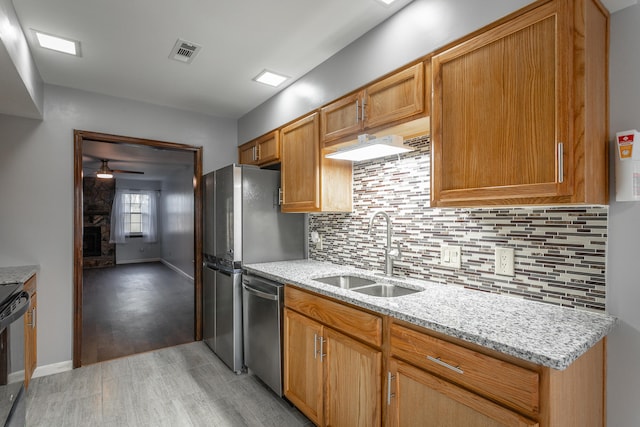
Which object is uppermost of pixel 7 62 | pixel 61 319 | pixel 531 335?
pixel 7 62

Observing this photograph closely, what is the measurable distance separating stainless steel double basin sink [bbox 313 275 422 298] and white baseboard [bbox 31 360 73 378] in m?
Answer: 2.41

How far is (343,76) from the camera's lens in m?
2.25

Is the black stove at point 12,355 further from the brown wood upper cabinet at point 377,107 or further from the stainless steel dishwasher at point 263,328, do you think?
the brown wood upper cabinet at point 377,107

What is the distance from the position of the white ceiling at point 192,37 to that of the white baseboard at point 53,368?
7.91 ft

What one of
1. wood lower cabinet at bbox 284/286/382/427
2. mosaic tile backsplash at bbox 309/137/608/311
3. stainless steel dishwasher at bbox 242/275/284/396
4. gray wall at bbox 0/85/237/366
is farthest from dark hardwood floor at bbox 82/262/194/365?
mosaic tile backsplash at bbox 309/137/608/311

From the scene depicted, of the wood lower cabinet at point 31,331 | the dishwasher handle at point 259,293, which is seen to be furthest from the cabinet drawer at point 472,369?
the wood lower cabinet at point 31,331

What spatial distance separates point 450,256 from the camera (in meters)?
1.87

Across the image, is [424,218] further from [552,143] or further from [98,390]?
[98,390]

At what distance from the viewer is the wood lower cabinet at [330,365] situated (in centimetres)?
158

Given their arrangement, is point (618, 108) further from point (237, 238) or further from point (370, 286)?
point (237, 238)

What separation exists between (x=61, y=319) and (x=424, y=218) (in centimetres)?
313

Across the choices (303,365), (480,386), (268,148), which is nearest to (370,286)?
(303,365)

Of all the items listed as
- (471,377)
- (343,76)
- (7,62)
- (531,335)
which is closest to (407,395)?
(471,377)

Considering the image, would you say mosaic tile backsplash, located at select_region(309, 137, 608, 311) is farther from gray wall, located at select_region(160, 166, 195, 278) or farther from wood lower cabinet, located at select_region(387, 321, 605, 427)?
gray wall, located at select_region(160, 166, 195, 278)
